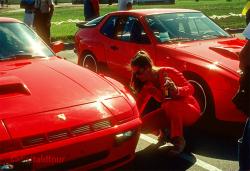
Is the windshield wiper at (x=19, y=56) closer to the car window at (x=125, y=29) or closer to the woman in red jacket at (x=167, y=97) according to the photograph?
the woman in red jacket at (x=167, y=97)

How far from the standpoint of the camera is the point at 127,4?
1291cm

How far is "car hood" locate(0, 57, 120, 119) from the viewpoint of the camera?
360cm

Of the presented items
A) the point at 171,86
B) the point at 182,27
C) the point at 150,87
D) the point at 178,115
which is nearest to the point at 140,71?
the point at 150,87

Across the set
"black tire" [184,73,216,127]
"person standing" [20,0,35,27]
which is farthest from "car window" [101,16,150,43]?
"person standing" [20,0,35,27]

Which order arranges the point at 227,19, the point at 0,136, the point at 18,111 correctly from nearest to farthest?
1. the point at 0,136
2. the point at 18,111
3. the point at 227,19

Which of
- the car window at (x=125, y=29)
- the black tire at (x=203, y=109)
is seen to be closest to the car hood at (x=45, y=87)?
the black tire at (x=203, y=109)

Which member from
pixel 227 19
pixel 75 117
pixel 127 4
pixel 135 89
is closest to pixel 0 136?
pixel 75 117

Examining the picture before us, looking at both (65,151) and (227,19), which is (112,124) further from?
(227,19)

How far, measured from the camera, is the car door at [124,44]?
6.50m

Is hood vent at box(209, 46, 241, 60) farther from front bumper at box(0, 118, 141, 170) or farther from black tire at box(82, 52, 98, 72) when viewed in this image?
black tire at box(82, 52, 98, 72)

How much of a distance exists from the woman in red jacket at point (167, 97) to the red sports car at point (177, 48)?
22.8 inches

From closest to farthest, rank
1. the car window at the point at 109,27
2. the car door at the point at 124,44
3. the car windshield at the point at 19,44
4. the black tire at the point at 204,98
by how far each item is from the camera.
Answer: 1. the car windshield at the point at 19,44
2. the black tire at the point at 204,98
3. the car door at the point at 124,44
4. the car window at the point at 109,27

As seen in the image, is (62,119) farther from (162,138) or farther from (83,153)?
(162,138)

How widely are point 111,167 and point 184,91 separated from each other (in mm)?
1377
